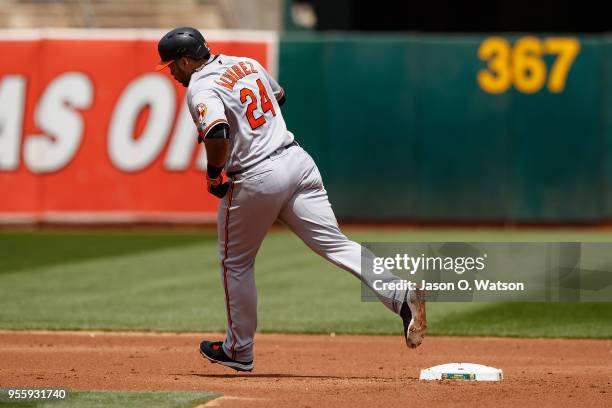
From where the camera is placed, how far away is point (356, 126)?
16859mm

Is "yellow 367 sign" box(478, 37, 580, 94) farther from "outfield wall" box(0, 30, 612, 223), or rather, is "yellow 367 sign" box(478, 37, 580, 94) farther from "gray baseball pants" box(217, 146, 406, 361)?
"gray baseball pants" box(217, 146, 406, 361)

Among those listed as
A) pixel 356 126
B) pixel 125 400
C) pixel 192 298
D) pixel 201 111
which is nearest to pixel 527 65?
pixel 356 126

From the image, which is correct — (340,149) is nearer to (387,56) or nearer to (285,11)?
(387,56)

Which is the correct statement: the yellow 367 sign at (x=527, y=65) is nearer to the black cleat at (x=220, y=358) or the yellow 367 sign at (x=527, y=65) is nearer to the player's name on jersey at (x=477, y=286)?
the player's name on jersey at (x=477, y=286)

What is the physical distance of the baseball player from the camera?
6242mm

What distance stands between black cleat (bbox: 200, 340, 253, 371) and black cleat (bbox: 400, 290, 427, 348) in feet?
3.12

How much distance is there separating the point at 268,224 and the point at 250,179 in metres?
0.28

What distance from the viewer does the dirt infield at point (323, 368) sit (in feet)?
19.0

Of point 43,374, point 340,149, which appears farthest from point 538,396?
point 340,149

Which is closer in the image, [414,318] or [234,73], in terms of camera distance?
[414,318]

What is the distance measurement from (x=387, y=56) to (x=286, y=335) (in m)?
8.81

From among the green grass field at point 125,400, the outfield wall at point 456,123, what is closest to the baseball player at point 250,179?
the green grass field at point 125,400

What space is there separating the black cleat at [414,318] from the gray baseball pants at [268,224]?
4 centimetres

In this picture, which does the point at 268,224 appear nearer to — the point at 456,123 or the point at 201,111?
the point at 201,111
